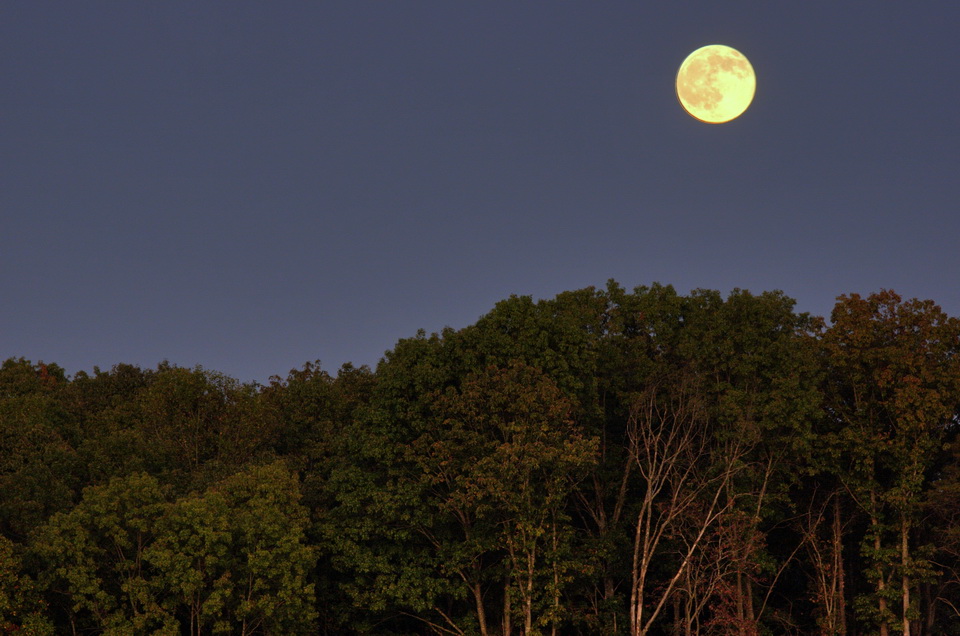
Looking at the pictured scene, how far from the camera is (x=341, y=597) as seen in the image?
1547 inches

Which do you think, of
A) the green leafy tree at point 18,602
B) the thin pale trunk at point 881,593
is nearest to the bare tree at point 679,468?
the thin pale trunk at point 881,593

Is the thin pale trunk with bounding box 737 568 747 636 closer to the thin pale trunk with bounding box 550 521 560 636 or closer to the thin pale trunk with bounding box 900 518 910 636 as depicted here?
the thin pale trunk with bounding box 900 518 910 636

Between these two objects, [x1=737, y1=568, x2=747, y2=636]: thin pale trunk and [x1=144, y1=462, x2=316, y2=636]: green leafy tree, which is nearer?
[x1=144, y1=462, x2=316, y2=636]: green leafy tree

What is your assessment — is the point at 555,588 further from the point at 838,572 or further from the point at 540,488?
the point at 838,572

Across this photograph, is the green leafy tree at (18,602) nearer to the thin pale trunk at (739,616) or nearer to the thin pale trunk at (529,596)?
the thin pale trunk at (529,596)

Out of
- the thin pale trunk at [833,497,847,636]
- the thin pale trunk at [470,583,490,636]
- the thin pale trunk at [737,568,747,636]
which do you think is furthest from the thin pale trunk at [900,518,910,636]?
the thin pale trunk at [470,583,490,636]

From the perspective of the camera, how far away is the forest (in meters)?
33.5

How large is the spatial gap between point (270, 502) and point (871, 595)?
2340cm

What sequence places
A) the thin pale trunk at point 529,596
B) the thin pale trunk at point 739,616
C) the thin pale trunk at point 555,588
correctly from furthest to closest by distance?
the thin pale trunk at point 739,616
the thin pale trunk at point 555,588
the thin pale trunk at point 529,596

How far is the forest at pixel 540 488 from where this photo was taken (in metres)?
33.5

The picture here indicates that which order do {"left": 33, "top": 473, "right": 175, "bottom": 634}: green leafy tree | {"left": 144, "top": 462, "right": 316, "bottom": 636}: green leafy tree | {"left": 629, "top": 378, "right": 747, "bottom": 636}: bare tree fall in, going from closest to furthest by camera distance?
{"left": 33, "top": 473, "right": 175, "bottom": 634}: green leafy tree < {"left": 144, "top": 462, "right": 316, "bottom": 636}: green leafy tree < {"left": 629, "top": 378, "right": 747, "bottom": 636}: bare tree

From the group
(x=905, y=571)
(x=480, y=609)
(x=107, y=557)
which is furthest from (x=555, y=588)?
(x=107, y=557)

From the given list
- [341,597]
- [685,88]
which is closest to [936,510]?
[685,88]

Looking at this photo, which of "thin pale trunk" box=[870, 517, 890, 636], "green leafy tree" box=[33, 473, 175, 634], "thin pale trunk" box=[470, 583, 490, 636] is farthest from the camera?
"thin pale trunk" box=[870, 517, 890, 636]
